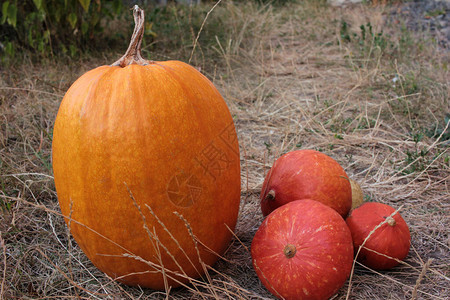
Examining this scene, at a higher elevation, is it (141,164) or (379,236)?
(141,164)

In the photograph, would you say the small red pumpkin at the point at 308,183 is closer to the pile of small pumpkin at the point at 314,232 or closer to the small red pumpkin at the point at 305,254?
the pile of small pumpkin at the point at 314,232

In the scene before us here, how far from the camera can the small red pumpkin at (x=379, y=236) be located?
184cm

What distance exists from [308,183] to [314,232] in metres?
0.36

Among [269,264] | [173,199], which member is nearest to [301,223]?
[269,264]

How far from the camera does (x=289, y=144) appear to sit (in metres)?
3.34

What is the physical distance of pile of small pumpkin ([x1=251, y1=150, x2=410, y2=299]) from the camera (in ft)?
5.33

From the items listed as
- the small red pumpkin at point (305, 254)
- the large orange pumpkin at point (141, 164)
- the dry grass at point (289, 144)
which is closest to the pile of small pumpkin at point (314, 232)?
the small red pumpkin at point (305, 254)

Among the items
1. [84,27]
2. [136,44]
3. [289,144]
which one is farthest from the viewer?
[84,27]

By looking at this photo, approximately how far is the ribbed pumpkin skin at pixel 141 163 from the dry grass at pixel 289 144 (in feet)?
0.48

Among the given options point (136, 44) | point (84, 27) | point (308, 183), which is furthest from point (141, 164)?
point (84, 27)

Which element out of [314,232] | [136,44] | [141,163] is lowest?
[314,232]

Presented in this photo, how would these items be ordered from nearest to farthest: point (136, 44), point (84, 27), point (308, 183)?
point (136, 44), point (308, 183), point (84, 27)

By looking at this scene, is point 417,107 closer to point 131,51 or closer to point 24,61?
point 131,51

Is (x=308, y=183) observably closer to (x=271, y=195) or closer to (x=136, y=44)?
(x=271, y=195)
